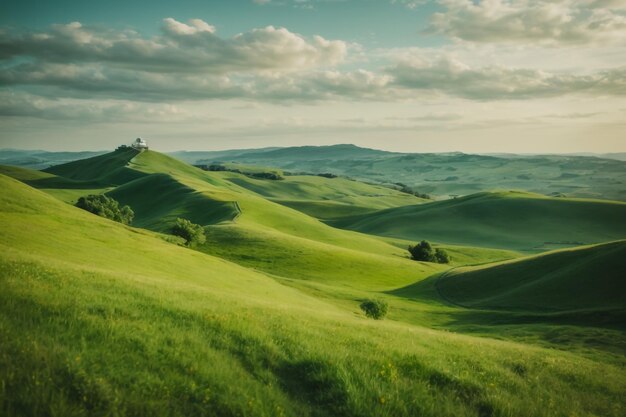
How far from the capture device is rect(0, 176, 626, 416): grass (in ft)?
26.4


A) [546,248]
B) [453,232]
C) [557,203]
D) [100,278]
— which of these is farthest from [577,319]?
[557,203]

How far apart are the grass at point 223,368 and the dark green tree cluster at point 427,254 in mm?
93639

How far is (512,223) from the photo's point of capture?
180000mm

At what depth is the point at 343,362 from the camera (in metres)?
11.3

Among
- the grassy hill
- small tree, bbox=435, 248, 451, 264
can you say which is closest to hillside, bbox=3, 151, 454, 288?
small tree, bbox=435, 248, 451, 264

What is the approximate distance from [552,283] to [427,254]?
53606 millimetres

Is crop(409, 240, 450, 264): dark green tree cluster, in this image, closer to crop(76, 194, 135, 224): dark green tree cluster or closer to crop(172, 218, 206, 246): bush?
crop(172, 218, 206, 246): bush

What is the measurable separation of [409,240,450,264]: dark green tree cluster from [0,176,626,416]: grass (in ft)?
307

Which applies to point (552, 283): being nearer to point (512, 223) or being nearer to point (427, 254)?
point (427, 254)

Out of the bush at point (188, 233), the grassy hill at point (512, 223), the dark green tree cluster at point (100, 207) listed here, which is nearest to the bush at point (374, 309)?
the bush at point (188, 233)

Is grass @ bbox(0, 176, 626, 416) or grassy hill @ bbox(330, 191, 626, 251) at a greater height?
grass @ bbox(0, 176, 626, 416)

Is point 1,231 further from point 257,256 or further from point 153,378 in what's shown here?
point 257,256

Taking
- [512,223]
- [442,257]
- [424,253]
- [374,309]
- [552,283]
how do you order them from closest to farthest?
[374,309], [552,283], [424,253], [442,257], [512,223]

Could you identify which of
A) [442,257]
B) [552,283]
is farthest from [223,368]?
[442,257]
